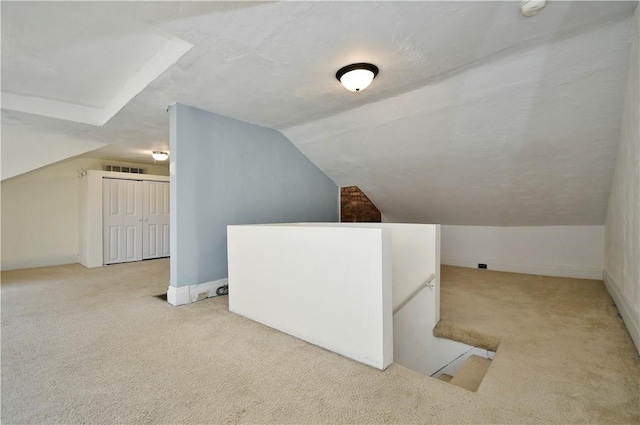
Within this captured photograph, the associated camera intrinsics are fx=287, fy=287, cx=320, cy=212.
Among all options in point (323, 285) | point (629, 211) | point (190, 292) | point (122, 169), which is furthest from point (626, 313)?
point (122, 169)

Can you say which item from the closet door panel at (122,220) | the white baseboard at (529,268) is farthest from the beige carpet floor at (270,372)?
the closet door panel at (122,220)

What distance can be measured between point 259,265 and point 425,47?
2.12 meters

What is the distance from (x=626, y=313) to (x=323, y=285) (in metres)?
2.48

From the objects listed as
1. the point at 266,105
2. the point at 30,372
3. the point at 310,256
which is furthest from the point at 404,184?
the point at 30,372

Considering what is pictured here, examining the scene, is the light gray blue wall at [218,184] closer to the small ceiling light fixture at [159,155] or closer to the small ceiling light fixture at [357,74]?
the small ceiling light fixture at [357,74]

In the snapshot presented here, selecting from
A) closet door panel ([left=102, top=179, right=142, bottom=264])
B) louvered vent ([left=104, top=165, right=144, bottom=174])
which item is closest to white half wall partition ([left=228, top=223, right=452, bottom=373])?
closet door panel ([left=102, top=179, right=142, bottom=264])

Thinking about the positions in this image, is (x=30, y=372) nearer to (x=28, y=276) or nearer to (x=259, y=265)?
(x=259, y=265)

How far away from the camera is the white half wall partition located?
177 centimetres

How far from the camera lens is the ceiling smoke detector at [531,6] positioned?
62.9 inches

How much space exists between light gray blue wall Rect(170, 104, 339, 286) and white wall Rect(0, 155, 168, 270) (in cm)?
362

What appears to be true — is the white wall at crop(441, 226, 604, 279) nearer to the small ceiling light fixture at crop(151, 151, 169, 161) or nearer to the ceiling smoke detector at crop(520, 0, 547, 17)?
the ceiling smoke detector at crop(520, 0, 547, 17)

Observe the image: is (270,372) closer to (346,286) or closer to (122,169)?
(346,286)

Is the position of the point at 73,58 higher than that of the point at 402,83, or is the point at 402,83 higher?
the point at 73,58

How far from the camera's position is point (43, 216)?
16.0 ft
